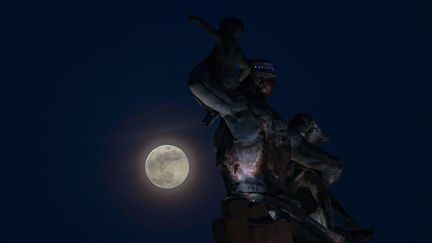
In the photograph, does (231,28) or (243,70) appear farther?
(243,70)

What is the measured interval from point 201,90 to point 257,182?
139cm

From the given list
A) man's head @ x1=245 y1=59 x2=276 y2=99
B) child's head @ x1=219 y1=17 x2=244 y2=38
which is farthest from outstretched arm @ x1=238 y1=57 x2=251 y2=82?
child's head @ x1=219 y1=17 x2=244 y2=38

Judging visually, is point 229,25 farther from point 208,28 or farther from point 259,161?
point 259,161

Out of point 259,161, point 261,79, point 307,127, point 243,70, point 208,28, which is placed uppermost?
point 208,28

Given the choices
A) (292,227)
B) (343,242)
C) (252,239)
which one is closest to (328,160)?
(343,242)

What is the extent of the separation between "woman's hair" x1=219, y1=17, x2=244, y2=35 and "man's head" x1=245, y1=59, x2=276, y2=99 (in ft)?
2.19

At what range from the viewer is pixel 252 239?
765 cm

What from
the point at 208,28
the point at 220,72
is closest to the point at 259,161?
the point at 220,72

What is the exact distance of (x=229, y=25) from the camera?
897cm

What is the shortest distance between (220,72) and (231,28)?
63cm

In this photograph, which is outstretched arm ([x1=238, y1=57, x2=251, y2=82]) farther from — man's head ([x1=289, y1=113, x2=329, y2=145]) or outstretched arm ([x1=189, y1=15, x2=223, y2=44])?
man's head ([x1=289, y1=113, x2=329, y2=145])

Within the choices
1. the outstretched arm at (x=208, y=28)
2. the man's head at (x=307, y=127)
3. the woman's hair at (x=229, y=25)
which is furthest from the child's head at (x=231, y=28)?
the man's head at (x=307, y=127)

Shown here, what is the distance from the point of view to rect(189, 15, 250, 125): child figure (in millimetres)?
8604

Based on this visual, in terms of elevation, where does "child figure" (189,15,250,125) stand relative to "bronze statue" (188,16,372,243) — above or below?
above
